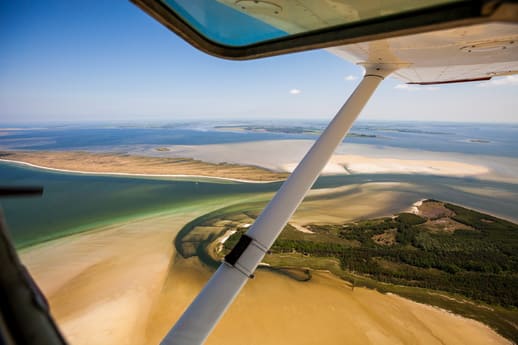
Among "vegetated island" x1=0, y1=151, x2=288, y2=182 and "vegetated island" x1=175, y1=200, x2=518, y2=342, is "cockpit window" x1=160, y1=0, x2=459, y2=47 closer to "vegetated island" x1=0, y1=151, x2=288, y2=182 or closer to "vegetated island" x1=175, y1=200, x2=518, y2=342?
"vegetated island" x1=175, y1=200, x2=518, y2=342

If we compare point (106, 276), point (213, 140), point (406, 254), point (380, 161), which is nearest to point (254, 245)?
point (106, 276)

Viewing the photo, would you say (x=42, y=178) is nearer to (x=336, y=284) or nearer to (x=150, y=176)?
(x=150, y=176)

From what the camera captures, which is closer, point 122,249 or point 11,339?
point 11,339

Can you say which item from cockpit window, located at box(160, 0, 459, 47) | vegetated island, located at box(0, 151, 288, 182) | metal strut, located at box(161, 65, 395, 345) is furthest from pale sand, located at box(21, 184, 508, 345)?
vegetated island, located at box(0, 151, 288, 182)

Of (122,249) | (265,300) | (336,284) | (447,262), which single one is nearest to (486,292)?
(447,262)

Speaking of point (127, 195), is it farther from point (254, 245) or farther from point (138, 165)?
point (254, 245)

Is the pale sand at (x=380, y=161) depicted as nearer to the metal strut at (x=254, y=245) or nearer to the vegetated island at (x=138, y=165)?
the vegetated island at (x=138, y=165)

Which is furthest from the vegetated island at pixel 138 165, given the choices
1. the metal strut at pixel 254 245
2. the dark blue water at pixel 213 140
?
the metal strut at pixel 254 245
